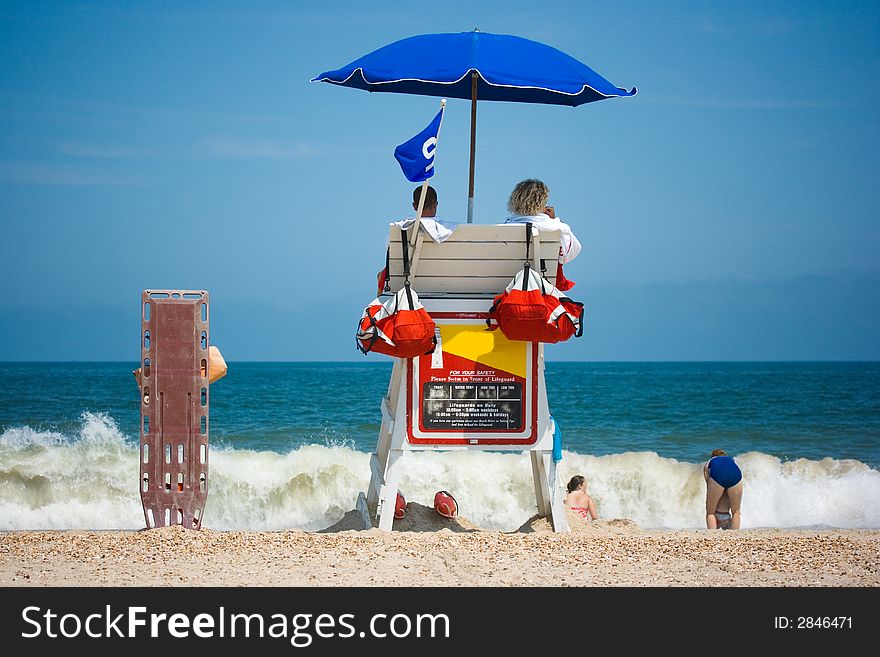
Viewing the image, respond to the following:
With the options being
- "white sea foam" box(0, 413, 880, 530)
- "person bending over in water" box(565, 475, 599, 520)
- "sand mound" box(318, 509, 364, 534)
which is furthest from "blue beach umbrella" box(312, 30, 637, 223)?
"white sea foam" box(0, 413, 880, 530)

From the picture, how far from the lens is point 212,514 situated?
10906mm

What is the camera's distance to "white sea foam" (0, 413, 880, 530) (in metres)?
10.8

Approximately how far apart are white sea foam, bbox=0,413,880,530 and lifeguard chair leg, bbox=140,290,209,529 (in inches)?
188

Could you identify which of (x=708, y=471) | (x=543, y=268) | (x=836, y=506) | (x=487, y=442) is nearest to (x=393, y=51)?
(x=543, y=268)

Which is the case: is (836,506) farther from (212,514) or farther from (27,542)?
(27,542)

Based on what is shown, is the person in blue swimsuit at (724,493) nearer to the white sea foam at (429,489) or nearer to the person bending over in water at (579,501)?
the person bending over in water at (579,501)

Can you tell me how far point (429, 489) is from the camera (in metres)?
11.8

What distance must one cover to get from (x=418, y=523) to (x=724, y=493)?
2.75m

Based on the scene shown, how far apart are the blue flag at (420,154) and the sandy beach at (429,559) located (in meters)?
2.09

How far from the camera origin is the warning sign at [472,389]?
5.67 metres

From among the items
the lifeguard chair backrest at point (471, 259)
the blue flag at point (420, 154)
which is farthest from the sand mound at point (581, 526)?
the blue flag at point (420, 154)

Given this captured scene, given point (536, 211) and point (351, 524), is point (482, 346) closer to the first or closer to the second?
point (536, 211)

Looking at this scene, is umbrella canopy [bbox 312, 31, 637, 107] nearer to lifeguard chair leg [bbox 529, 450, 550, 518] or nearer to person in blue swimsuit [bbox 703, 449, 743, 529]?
lifeguard chair leg [bbox 529, 450, 550, 518]

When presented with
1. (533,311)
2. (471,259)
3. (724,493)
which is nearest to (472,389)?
(533,311)
